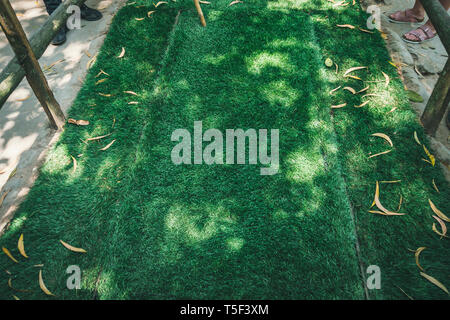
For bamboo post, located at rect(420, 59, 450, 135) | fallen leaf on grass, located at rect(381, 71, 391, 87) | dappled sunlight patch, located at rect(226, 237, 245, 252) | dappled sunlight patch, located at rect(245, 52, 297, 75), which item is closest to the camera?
dappled sunlight patch, located at rect(226, 237, 245, 252)

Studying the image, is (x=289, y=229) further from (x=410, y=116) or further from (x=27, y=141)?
(x=27, y=141)

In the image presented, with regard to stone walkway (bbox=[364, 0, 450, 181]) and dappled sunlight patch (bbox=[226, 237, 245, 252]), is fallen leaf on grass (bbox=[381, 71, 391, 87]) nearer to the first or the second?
stone walkway (bbox=[364, 0, 450, 181])

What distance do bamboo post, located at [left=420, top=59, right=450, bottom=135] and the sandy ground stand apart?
10.5 feet

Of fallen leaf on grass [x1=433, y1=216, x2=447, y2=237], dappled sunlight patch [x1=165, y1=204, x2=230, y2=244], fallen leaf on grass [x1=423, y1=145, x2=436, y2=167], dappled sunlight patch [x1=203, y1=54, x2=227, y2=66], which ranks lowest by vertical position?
fallen leaf on grass [x1=433, y1=216, x2=447, y2=237]

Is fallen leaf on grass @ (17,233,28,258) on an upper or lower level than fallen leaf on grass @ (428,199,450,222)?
upper

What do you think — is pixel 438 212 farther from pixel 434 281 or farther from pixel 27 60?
pixel 27 60

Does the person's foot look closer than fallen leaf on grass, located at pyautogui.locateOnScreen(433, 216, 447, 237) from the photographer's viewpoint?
No

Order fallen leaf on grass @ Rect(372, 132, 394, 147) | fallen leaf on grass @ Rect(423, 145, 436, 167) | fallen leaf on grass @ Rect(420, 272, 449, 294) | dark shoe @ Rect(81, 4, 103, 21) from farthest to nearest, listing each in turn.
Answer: dark shoe @ Rect(81, 4, 103, 21)
fallen leaf on grass @ Rect(372, 132, 394, 147)
fallen leaf on grass @ Rect(423, 145, 436, 167)
fallen leaf on grass @ Rect(420, 272, 449, 294)

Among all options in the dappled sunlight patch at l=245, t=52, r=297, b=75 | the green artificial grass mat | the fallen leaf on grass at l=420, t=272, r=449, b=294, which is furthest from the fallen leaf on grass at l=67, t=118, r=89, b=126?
the fallen leaf on grass at l=420, t=272, r=449, b=294

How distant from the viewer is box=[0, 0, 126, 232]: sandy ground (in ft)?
8.37

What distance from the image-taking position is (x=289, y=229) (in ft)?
7.25

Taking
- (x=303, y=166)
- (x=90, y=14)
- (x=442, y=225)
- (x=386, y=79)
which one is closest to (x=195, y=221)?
(x=303, y=166)

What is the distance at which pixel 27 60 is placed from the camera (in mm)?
2412
